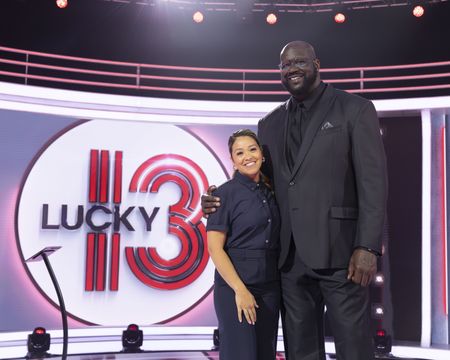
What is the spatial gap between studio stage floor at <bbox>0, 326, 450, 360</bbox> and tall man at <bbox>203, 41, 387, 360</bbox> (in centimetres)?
337

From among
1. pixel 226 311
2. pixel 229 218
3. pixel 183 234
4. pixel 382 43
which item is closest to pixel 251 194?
pixel 229 218

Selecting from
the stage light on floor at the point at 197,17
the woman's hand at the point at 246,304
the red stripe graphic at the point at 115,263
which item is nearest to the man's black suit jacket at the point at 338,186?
the woman's hand at the point at 246,304

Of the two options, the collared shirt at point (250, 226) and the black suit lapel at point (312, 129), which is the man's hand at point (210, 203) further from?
the black suit lapel at point (312, 129)

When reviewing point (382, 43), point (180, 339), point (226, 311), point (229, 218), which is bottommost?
point (180, 339)

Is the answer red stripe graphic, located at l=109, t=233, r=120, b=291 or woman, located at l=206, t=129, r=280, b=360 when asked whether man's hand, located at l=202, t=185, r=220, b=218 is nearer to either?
woman, located at l=206, t=129, r=280, b=360

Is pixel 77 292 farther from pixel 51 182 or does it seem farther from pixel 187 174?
pixel 187 174

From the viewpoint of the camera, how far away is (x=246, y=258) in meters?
2.65

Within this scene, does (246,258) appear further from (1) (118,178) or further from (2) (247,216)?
(1) (118,178)

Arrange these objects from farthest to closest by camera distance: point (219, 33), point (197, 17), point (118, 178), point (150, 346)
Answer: point (219, 33) → point (197, 17) → point (118, 178) → point (150, 346)

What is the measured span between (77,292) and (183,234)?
1.30 m

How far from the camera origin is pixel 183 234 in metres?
6.37

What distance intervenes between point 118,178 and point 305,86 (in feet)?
13.3

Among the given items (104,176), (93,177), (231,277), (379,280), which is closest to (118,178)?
(104,176)

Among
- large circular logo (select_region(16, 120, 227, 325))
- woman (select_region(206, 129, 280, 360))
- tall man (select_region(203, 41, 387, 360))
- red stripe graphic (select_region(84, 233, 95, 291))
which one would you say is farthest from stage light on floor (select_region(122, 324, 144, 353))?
tall man (select_region(203, 41, 387, 360))
